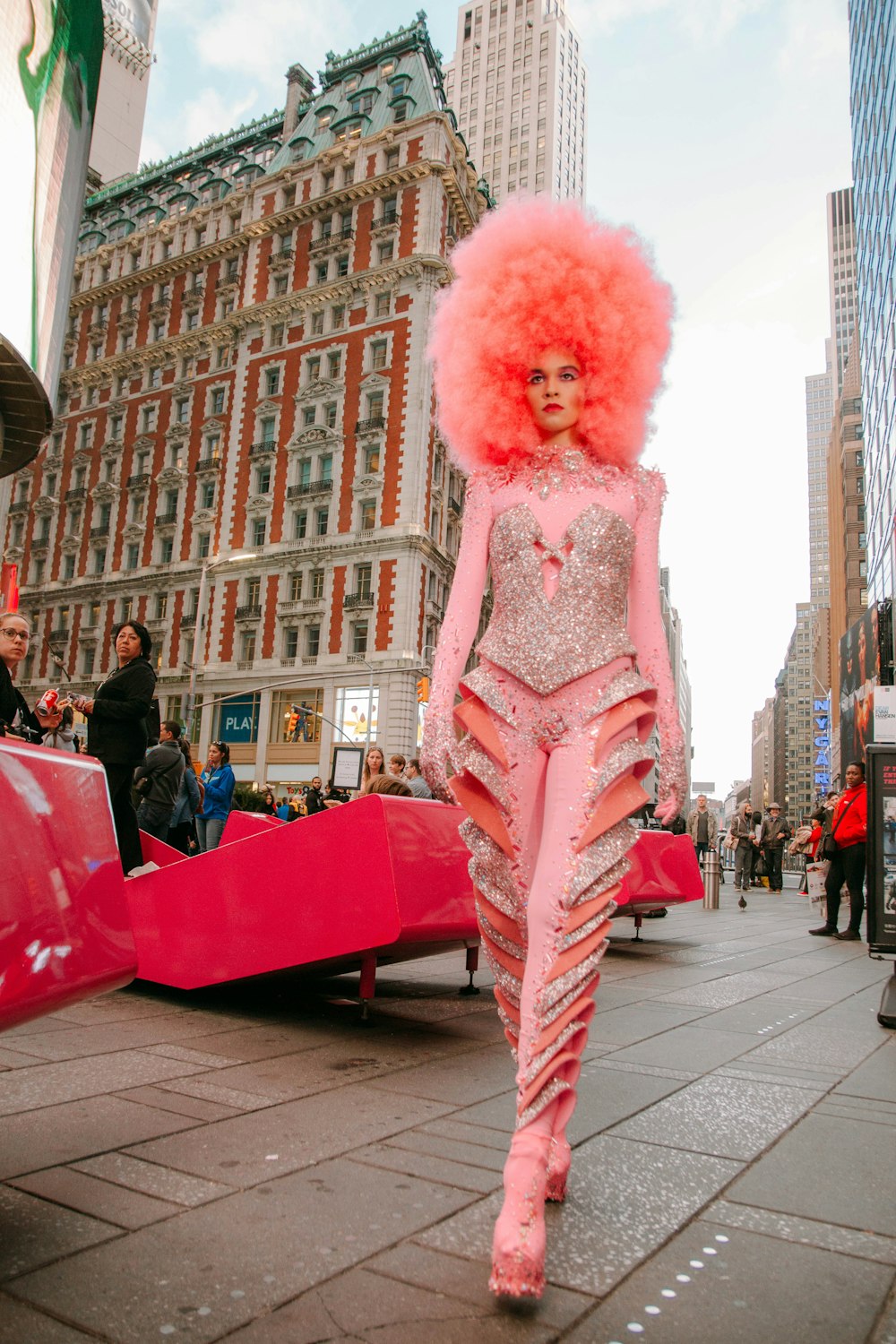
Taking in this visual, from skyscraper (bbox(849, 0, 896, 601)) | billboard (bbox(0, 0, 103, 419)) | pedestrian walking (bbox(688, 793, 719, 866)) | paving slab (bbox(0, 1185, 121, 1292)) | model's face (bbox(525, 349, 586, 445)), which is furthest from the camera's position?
skyscraper (bbox(849, 0, 896, 601))

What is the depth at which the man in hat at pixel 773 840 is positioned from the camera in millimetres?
20797

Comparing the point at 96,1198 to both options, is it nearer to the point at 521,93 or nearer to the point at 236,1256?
the point at 236,1256

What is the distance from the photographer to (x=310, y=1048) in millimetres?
3871

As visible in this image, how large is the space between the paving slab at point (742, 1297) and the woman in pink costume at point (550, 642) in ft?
0.67

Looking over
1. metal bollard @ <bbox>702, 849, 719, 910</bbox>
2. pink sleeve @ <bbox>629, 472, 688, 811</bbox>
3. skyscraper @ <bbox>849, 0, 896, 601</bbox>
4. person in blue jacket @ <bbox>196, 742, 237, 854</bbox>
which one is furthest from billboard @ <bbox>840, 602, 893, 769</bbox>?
pink sleeve @ <bbox>629, 472, 688, 811</bbox>

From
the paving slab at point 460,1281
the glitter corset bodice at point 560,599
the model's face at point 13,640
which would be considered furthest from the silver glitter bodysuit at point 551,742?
the model's face at point 13,640

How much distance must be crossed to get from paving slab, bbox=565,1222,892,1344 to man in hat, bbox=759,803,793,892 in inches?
731

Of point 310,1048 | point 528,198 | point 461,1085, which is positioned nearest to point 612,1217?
point 461,1085

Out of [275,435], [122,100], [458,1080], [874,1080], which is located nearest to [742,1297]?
[458,1080]

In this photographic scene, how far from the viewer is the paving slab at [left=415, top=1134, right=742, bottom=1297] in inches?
75.0

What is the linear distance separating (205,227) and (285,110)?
8.46 meters

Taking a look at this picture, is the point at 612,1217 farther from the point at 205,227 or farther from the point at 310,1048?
the point at 205,227

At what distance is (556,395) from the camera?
2.82 meters

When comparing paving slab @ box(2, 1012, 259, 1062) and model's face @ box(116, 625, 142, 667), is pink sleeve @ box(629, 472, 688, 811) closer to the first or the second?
paving slab @ box(2, 1012, 259, 1062)
